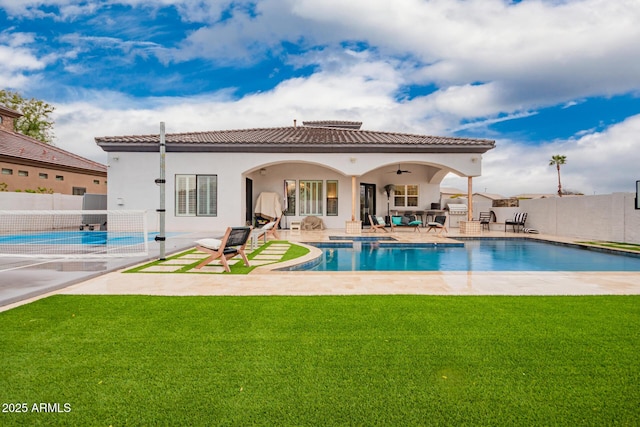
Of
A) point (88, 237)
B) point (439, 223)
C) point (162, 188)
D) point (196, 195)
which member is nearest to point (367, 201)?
point (439, 223)

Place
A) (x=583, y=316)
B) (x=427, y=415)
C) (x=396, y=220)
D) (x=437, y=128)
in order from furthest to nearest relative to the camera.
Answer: (x=437, y=128)
(x=396, y=220)
(x=583, y=316)
(x=427, y=415)

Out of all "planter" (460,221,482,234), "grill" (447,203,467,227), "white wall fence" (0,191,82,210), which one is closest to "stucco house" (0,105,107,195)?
"white wall fence" (0,191,82,210)

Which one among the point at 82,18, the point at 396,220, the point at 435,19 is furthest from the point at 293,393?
the point at 82,18

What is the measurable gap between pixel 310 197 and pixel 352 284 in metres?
13.4

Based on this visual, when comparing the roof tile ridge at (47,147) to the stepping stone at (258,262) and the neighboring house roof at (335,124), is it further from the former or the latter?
the stepping stone at (258,262)

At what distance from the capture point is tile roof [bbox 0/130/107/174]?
24.1 metres

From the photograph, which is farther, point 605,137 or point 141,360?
point 605,137

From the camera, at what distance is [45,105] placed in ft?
129

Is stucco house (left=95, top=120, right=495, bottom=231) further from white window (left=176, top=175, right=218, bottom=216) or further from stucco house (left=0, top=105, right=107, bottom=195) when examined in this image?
stucco house (left=0, top=105, right=107, bottom=195)

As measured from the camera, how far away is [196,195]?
1634cm

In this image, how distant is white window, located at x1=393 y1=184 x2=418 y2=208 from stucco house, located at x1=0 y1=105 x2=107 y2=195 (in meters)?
21.5

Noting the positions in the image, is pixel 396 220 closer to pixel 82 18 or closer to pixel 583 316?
pixel 583 316

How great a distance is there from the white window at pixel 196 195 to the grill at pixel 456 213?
1313cm

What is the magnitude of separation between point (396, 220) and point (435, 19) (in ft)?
30.9
